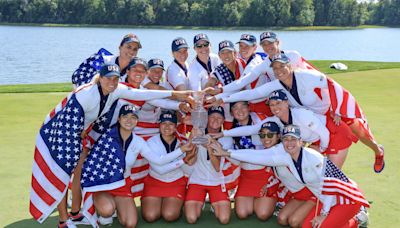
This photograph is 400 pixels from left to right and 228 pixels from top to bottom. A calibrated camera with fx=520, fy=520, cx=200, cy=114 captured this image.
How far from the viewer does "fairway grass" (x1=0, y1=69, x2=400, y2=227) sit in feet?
17.8

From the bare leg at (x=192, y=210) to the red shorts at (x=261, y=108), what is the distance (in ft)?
4.40

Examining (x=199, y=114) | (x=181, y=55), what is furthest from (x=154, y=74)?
(x=199, y=114)

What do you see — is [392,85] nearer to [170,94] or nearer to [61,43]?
[170,94]

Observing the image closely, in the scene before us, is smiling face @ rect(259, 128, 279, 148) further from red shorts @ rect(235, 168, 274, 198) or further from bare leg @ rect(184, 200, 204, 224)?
bare leg @ rect(184, 200, 204, 224)

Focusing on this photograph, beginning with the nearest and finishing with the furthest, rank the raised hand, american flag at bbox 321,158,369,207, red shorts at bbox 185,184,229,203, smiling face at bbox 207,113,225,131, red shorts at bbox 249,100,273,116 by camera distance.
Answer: american flag at bbox 321,158,369,207, red shorts at bbox 185,184,229,203, smiling face at bbox 207,113,225,131, the raised hand, red shorts at bbox 249,100,273,116

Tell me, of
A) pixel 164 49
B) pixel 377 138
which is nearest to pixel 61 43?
pixel 164 49

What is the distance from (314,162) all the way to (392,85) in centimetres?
965

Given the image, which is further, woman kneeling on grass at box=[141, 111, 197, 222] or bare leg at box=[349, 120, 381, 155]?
bare leg at box=[349, 120, 381, 155]

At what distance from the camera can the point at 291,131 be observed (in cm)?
500

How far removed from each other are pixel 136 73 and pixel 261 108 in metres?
1.57

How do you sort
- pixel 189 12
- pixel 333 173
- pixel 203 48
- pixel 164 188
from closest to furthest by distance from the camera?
1. pixel 333 173
2. pixel 164 188
3. pixel 203 48
4. pixel 189 12

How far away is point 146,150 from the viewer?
5566 millimetres

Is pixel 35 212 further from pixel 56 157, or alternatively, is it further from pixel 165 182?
pixel 165 182

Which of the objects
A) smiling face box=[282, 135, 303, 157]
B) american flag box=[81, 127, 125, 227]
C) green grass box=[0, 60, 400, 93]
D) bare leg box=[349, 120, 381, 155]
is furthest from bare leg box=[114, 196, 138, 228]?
green grass box=[0, 60, 400, 93]
